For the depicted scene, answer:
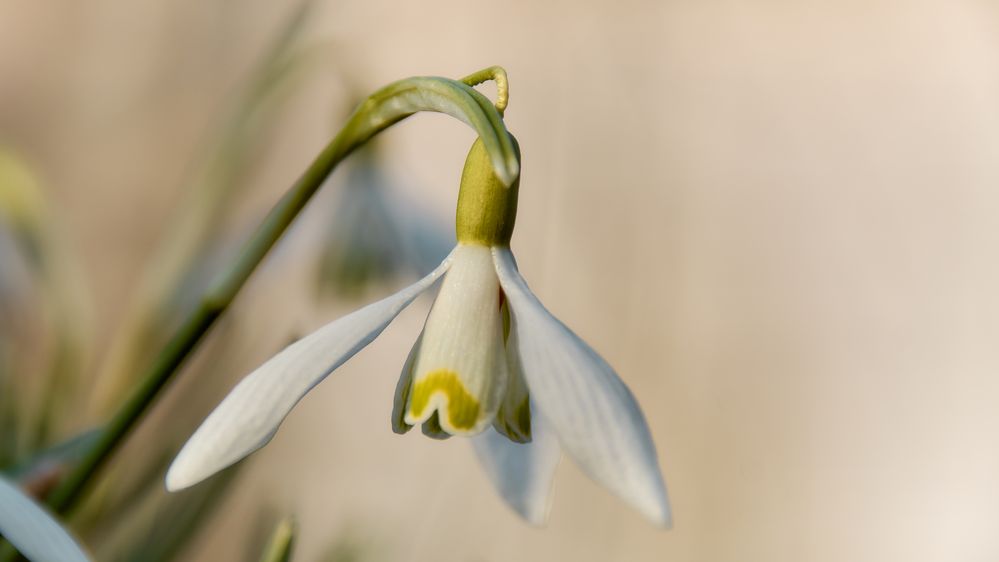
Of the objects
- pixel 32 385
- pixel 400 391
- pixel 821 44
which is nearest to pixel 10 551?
pixel 400 391

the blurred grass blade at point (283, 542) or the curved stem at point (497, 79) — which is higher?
the curved stem at point (497, 79)

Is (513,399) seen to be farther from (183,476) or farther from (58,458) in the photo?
(58,458)

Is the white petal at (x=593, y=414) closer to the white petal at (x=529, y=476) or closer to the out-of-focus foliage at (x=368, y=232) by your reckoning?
the white petal at (x=529, y=476)

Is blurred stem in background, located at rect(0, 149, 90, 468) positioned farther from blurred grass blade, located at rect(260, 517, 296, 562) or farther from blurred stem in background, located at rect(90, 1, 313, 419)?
blurred grass blade, located at rect(260, 517, 296, 562)

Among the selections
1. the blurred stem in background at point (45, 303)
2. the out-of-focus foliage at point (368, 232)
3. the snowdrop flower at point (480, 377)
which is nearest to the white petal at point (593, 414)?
the snowdrop flower at point (480, 377)

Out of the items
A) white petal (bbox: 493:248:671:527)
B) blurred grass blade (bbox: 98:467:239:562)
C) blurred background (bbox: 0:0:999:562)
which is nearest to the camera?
white petal (bbox: 493:248:671:527)

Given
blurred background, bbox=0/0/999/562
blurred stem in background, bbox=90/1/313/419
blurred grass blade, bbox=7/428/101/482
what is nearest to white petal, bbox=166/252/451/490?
blurred grass blade, bbox=7/428/101/482

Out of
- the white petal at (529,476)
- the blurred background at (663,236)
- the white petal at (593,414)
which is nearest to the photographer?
the white petal at (593,414)

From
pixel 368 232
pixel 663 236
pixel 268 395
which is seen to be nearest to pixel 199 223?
pixel 368 232
